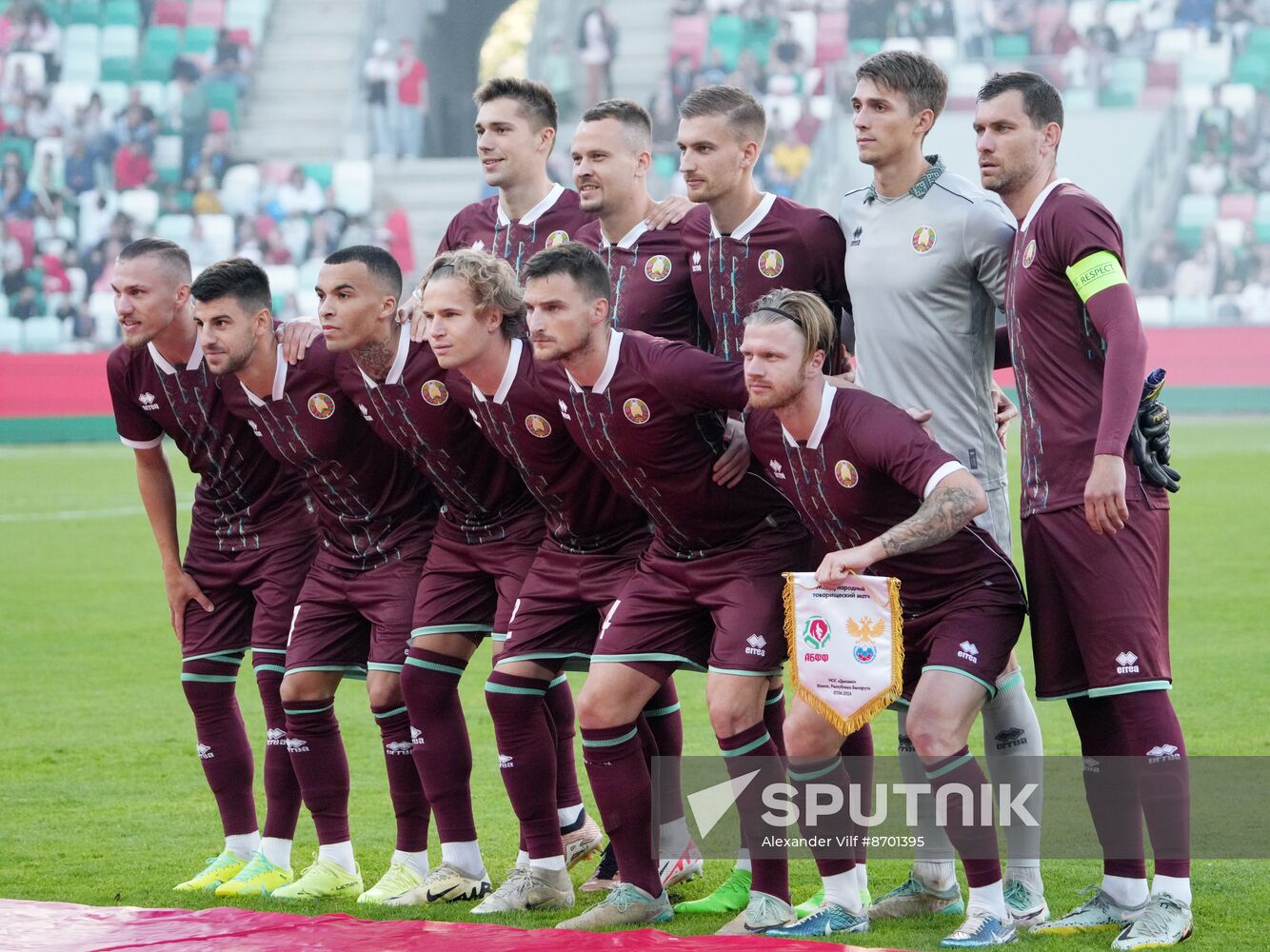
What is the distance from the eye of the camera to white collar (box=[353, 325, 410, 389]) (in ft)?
17.3

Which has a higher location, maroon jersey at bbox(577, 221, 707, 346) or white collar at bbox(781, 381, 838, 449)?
maroon jersey at bbox(577, 221, 707, 346)

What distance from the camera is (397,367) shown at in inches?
208

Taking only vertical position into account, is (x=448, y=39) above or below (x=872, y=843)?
above

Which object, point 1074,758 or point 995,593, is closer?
point 995,593

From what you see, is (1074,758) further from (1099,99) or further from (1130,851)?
(1099,99)

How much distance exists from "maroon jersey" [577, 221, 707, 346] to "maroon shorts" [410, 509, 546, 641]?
2.31 ft

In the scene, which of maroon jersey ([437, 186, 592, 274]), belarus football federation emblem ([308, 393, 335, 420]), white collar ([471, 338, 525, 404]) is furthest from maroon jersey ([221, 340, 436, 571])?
maroon jersey ([437, 186, 592, 274])

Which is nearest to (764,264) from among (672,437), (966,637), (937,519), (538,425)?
(672,437)

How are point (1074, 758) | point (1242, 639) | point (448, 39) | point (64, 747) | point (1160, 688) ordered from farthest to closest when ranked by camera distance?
point (448, 39) < point (1242, 639) < point (64, 747) < point (1074, 758) < point (1160, 688)

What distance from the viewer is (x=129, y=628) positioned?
1044 cm

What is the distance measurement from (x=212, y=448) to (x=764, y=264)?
1.94 metres

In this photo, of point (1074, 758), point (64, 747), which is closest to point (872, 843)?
point (1074, 758)

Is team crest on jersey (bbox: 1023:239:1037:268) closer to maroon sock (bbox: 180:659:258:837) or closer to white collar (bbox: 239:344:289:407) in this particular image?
white collar (bbox: 239:344:289:407)

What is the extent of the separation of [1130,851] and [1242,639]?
15.5ft
